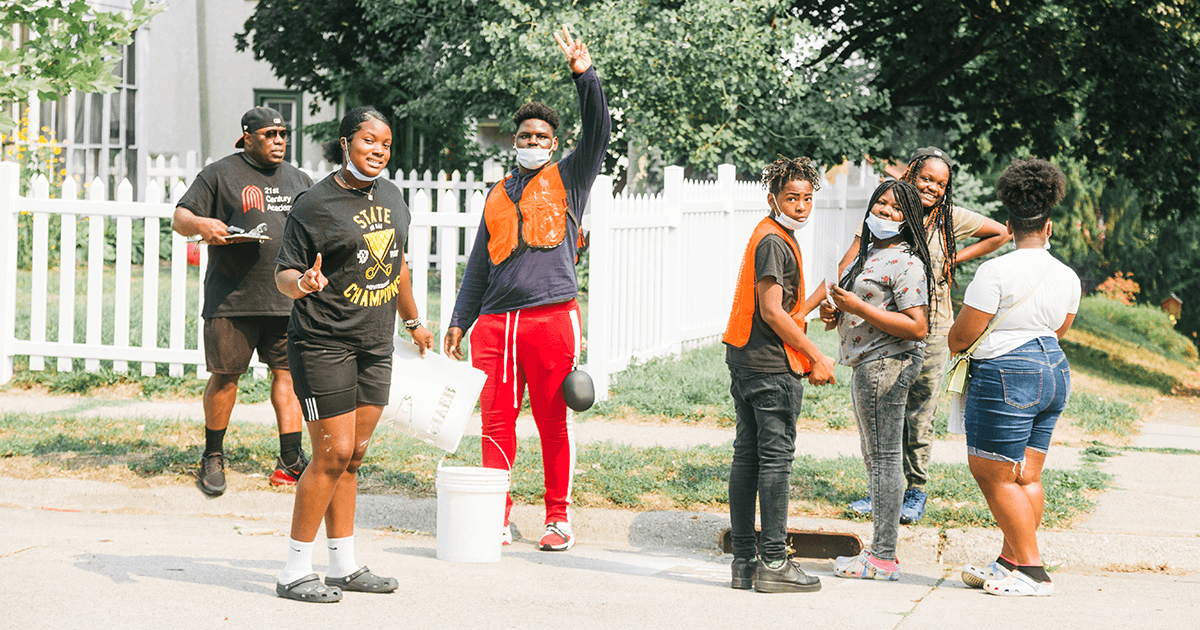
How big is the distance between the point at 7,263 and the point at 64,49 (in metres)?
2.99

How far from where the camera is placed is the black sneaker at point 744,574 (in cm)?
492

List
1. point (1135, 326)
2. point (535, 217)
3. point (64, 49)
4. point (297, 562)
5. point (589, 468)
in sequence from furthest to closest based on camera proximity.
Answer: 1. point (1135, 326)
2. point (589, 468)
3. point (64, 49)
4. point (535, 217)
5. point (297, 562)

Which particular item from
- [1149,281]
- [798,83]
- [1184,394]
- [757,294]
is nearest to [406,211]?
[757,294]

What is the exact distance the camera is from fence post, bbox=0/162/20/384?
346 inches

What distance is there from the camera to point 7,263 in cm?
880

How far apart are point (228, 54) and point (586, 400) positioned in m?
18.2

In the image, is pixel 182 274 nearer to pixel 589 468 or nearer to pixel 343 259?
pixel 589 468

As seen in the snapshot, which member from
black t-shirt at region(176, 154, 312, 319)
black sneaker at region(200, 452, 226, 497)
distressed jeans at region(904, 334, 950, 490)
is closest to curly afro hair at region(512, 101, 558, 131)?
black t-shirt at region(176, 154, 312, 319)

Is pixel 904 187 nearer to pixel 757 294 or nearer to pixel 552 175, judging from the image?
pixel 757 294

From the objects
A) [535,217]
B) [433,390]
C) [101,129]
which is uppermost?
[101,129]

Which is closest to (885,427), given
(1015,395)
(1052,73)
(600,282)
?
(1015,395)

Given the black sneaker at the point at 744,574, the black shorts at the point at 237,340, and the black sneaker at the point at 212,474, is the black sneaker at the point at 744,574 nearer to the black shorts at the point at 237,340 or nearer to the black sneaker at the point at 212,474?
the black shorts at the point at 237,340

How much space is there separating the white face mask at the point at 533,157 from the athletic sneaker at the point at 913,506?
2332 millimetres

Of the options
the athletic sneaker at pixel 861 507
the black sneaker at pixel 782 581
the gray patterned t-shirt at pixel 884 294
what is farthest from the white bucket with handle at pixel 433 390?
the athletic sneaker at pixel 861 507
